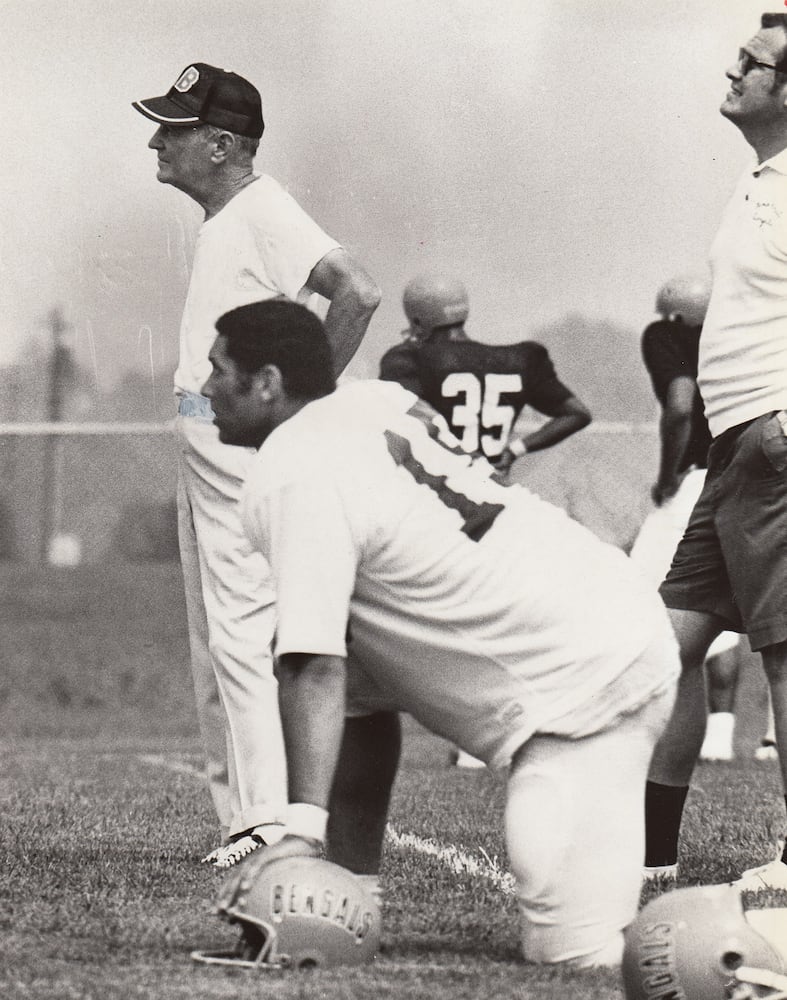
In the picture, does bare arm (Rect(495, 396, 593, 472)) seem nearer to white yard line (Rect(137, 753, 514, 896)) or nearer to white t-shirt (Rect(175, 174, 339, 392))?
white yard line (Rect(137, 753, 514, 896))

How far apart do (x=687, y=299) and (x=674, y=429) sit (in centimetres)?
72

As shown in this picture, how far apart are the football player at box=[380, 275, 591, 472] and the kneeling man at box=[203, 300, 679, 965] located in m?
5.25

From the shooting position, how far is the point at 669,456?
8.95 m

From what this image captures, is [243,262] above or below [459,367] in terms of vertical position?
above

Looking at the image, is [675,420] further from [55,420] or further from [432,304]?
[55,420]

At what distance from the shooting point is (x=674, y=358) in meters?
9.02

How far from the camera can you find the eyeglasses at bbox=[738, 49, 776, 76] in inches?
204

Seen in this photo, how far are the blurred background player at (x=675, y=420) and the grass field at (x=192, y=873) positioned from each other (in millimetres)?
Result: 993

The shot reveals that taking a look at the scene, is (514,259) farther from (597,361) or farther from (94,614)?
(94,614)

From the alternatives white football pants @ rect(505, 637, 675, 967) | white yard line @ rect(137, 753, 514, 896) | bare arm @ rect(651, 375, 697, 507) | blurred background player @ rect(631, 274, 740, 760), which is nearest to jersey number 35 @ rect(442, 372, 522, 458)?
blurred background player @ rect(631, 274, 740, 760)

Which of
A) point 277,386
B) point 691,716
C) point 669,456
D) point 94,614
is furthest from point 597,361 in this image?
point 277,386

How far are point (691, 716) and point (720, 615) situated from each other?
32 centimetres

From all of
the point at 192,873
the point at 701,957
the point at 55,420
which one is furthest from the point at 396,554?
the point at 55,420

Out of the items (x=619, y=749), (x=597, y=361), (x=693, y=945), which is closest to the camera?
(x=693, y=945)
